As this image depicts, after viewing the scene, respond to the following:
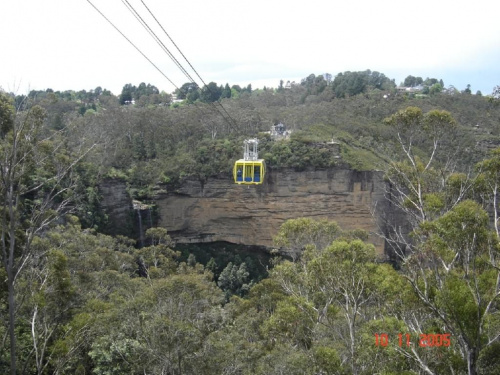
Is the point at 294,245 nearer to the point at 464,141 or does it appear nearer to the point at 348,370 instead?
the point at 348,370

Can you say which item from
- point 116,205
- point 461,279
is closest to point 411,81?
point 116,205

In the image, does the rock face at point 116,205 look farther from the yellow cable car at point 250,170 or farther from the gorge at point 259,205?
the yellow cable car at point 250,170

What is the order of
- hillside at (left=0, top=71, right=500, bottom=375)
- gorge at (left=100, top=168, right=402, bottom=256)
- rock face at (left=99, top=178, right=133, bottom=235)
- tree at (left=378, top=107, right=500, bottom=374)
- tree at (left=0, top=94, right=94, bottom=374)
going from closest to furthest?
tree at (left=378, top=107, right=500, bottom=374)
tree at (left=0, top=94, right=94, bottom=374)
hillside at (left=0, top=71, right=500, bottom=375)
rock face at (left=99, top=178, right=133, bottom=235)
gorge at (left=100, top=168, right=402, bottom=256)

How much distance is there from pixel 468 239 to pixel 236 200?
20.8 m

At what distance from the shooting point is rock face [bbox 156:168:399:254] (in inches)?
978

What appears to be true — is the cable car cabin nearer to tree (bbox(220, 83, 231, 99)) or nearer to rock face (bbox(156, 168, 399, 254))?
rock face (bbox(156, 168, 399, 254))

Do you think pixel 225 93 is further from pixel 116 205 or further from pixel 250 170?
pixel 250 170

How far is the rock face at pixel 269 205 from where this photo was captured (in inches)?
978

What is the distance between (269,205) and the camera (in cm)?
2575

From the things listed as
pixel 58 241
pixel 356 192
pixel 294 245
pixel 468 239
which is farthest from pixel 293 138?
pixel 468 239

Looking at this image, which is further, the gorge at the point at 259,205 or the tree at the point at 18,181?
the gorge at the point at 259,205
